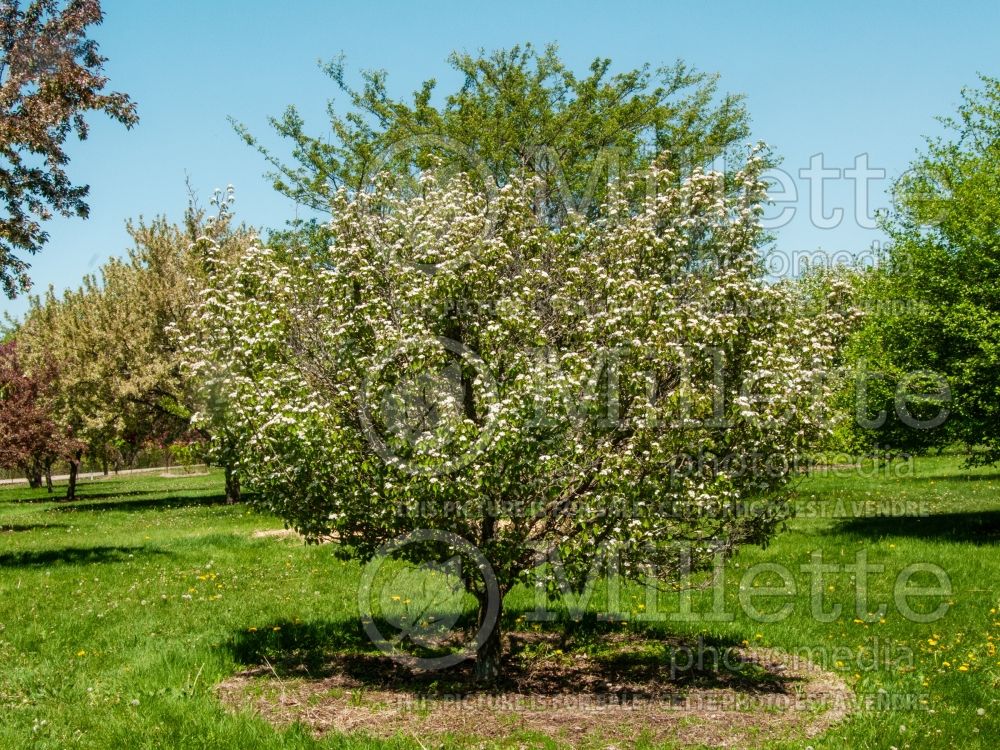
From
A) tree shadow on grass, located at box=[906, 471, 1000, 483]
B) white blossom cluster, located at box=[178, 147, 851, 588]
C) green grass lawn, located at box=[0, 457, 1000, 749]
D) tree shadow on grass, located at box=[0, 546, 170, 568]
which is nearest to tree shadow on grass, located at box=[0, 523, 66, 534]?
green grass lawn, located at box=[0, 457, 1000, 749]

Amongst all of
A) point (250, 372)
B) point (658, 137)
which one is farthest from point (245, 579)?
point (658, 137)

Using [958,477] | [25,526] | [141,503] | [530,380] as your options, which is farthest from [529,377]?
[141,503]

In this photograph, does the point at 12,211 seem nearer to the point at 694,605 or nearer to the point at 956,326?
the point at 694,605

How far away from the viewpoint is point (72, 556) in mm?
18625

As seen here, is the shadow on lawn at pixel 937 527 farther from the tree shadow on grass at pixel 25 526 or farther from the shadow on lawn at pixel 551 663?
the tree shadow on grass at pixel 25 526

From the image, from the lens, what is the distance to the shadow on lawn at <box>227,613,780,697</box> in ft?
30.7

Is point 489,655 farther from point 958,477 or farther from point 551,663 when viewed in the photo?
point 958,477

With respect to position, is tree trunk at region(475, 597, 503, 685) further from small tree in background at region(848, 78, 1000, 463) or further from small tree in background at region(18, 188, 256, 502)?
small tree in background at region(18, 188, 256, 502)

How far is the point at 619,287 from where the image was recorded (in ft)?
27.0

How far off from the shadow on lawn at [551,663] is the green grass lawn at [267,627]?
0.12 m

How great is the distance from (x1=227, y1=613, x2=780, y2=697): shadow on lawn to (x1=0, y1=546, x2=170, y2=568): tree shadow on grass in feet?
26.5

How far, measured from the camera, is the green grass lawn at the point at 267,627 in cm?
807

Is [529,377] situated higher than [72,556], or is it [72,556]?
[529,377]

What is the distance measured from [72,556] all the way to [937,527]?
61.7ft
